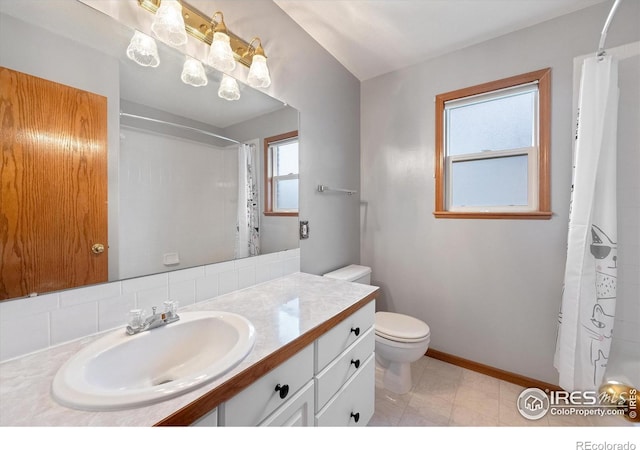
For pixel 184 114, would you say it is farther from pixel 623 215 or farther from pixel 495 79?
pixel 623 215

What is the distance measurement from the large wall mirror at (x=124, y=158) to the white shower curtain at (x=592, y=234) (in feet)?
5.76

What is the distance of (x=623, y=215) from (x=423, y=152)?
1166mm

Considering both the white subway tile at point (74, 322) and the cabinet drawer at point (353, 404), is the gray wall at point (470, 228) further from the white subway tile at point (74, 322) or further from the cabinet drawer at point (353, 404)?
the white subway tile at point (74, 322)

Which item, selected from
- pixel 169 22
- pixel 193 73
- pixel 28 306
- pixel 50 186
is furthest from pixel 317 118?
pixel 28 306

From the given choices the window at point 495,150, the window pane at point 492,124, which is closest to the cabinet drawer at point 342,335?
the window at point 495,150

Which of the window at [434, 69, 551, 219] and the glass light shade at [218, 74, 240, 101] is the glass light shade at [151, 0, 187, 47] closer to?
the glass light shade at [218, 74, 240, 101]

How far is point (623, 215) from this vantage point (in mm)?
1407

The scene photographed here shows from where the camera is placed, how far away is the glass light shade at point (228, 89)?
3.99 feet

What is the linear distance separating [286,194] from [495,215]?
142 centimetres

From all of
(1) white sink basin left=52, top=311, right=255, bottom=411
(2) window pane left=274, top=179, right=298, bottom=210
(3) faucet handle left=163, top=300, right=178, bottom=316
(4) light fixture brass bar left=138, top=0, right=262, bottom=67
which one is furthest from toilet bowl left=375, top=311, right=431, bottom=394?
(4) light fixture brass bar left=138, top=0, right=262, bottom=67
